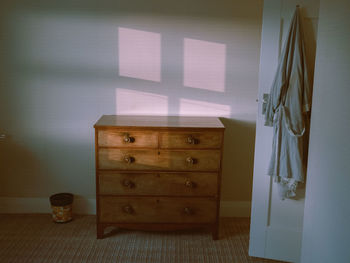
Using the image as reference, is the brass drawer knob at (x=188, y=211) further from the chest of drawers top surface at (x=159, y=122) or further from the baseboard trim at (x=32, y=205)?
the baseboard trim at (x=32, y=205)

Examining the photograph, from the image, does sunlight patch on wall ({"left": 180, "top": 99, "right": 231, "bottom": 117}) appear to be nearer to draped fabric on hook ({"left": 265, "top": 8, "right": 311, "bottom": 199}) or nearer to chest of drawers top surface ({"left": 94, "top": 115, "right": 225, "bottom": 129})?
chest of drawers top surface ({"left": 94, "top": 115, "right": 225, "bottom": 129})

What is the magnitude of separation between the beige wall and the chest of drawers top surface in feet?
0.39

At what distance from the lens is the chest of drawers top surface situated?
290 centimetres

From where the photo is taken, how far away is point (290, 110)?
2547mm

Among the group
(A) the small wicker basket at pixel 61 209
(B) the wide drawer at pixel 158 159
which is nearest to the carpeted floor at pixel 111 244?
(A) the small wicker basket at pixel 61 209

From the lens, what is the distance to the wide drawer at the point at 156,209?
3021mm

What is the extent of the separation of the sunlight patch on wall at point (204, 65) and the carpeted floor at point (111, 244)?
1.28m

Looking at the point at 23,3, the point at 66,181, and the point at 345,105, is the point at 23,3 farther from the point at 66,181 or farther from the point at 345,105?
the point at 345,105

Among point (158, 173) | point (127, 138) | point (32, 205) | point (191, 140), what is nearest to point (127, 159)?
point (127, 138)

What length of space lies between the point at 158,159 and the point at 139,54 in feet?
3.16

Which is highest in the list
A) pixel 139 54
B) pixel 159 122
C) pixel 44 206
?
pixel 139 54

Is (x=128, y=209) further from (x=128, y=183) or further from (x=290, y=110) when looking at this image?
(x=290, y=110)

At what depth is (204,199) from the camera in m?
3.04

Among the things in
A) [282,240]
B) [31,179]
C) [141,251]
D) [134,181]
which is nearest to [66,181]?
[31,179]
